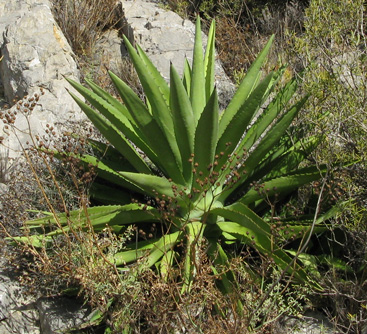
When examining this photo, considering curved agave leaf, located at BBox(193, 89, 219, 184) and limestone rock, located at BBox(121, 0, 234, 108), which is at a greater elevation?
curved agave leaf, located at BBox(193, 89, 219, 184)

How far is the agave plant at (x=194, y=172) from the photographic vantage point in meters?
3.38

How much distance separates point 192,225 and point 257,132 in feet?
2.53

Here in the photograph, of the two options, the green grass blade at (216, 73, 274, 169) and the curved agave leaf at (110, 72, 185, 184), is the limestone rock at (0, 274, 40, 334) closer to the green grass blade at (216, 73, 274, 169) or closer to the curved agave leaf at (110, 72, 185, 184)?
the curved agave leaf at (110, 72, 185, 184)

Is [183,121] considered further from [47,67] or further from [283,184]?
[47,67]

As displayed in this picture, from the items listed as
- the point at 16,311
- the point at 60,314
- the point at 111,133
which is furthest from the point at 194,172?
the point at 16,311

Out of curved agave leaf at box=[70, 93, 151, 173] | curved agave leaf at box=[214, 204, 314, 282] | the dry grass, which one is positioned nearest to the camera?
curved agave leaf at box=[214, 204, 314, 282]

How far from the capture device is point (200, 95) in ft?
13.1

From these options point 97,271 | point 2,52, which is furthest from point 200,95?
point 2,52

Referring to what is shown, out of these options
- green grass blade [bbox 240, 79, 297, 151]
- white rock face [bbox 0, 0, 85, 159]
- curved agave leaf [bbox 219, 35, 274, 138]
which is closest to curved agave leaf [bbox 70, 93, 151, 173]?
curved agave leaf [bbox 219, 35, 274, 138]

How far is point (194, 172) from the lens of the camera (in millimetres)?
3334

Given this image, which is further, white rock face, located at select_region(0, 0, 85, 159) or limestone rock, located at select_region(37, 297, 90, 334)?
white rock face, located at select_region(0, 0, 85, 159)

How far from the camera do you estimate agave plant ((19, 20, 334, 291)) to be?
338 cm

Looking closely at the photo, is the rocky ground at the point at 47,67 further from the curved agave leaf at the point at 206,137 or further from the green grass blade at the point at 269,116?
the green grass blade at the point at 269,116

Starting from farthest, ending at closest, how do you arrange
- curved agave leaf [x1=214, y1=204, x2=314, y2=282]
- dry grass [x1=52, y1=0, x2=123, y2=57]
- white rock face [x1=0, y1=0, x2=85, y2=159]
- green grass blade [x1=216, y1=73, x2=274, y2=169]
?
1. dry grass [x1=52, y1=0, x2=123, y2=57]
2. white rock face [x1=0, y1=0, x2=85, y2=159]
3. green grass blade [x1=216, y1=73, x2=274, y2=169]
4. curved agave leaf [x1=214, y1=204, x2=314, y2=282]
